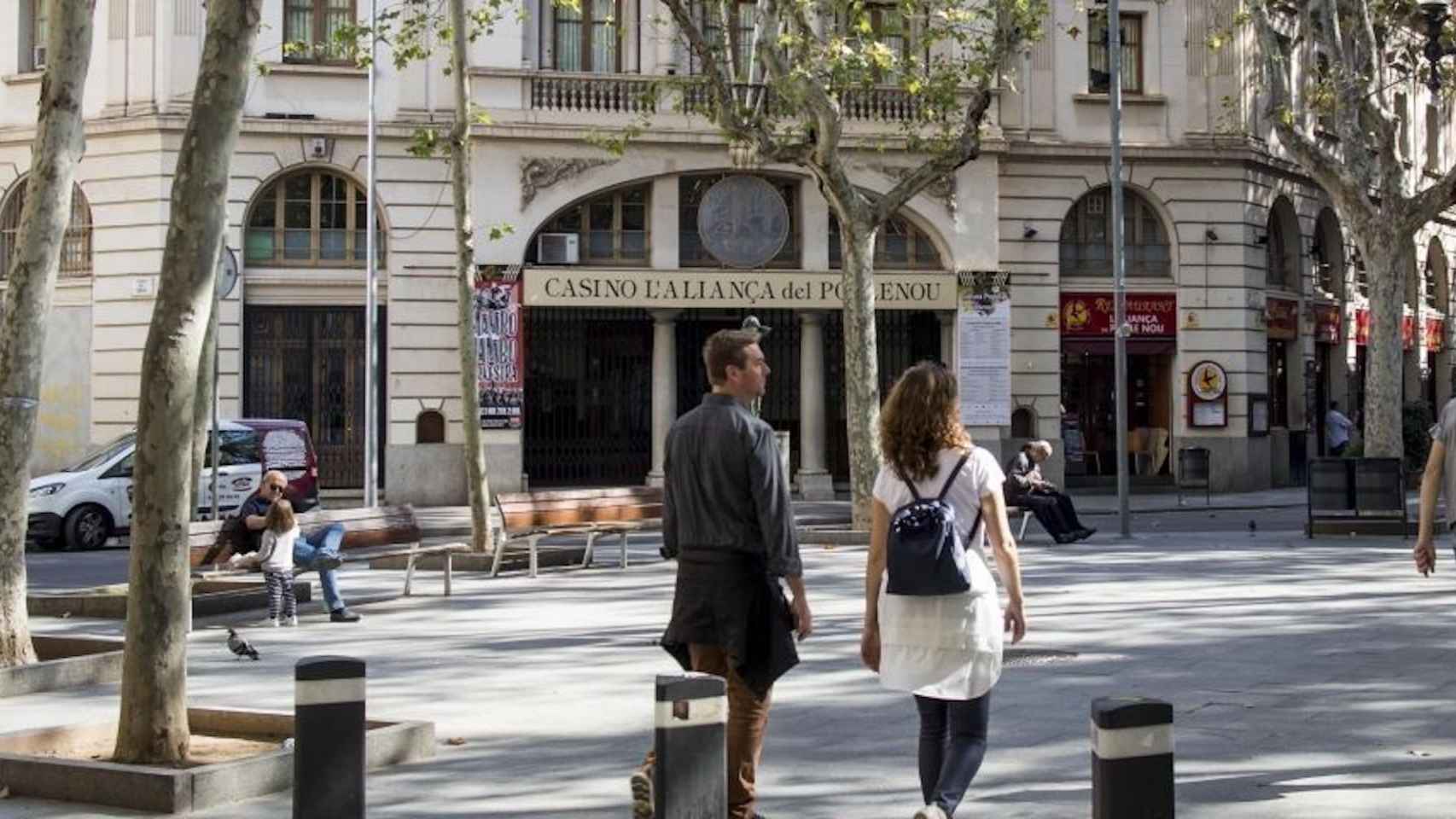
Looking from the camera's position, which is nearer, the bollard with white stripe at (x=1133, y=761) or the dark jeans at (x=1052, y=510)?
the bollard with white stripe at (x=1133, y=761)

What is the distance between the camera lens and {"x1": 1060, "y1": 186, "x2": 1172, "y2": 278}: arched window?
117ft

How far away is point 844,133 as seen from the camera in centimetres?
3344

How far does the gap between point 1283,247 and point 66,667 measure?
30.9 metres

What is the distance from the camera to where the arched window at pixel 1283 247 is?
38250 mm

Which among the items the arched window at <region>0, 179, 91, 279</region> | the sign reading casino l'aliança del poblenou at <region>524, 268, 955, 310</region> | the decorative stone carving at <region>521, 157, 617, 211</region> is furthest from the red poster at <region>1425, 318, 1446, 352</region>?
the arched window at <region>0, 179, 91, 279</region>

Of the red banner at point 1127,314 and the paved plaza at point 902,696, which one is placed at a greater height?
the red banner at point 1127,314

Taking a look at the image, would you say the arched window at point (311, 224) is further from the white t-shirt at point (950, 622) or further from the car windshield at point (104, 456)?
the white t-shirt at point (950, 622)

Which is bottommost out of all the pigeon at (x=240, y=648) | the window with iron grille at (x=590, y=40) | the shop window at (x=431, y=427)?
the pigeon at (x=240, y=648)

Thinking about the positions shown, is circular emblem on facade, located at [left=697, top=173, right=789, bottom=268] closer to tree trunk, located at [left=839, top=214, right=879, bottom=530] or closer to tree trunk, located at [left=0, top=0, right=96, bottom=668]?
tree trunk, located at [left=839, top=214, right=879, bottom=530]

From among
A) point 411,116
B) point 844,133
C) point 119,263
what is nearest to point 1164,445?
point 844,133

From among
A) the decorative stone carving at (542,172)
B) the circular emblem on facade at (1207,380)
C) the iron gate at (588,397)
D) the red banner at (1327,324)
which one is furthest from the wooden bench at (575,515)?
the red banner at (1327,324)

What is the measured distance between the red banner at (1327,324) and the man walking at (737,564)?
33.8 metres

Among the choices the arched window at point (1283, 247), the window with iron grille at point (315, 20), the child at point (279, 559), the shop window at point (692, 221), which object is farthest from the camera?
the arched window at point (1283, 247)

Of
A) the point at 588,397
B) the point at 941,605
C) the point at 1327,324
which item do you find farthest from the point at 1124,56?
the point at 941,605
